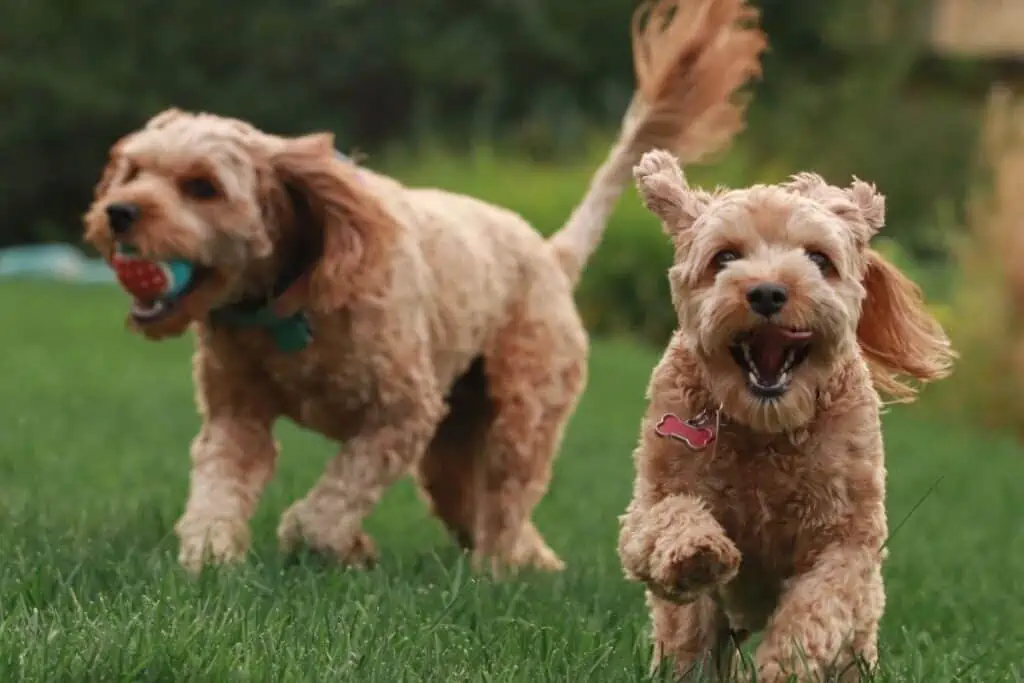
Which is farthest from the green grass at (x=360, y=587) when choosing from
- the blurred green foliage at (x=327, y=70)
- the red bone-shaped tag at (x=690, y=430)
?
the blurred green foliage at (x=327, y=70)

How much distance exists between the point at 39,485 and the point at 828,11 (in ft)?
70.1

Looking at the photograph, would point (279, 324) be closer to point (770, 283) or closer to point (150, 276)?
point (150, 276)

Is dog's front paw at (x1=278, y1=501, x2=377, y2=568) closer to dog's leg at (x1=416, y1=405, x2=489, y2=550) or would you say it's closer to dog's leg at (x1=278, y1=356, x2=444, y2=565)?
dog's leg at (x1=278, y1=356, x2=444, y2=565)

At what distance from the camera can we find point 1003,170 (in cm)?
1339

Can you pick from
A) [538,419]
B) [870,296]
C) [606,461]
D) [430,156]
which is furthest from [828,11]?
[870,296]

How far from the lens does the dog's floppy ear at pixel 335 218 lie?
575 centimetres

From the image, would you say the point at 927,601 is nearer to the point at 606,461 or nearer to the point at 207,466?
the point at 207,466

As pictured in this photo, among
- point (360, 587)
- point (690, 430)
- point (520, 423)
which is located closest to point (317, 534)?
point (360, 587)

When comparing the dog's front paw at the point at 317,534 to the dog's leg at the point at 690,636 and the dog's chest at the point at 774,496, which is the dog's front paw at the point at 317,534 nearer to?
the dog's leg at the point at 690,636

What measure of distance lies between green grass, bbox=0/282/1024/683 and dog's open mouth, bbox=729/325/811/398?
2.33 feet

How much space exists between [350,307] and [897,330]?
2010 millimetres

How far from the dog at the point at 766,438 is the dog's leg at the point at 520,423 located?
2.27 meters

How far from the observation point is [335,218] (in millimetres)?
5902

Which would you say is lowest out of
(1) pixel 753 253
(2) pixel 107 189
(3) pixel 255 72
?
(3) pixel 255 72
